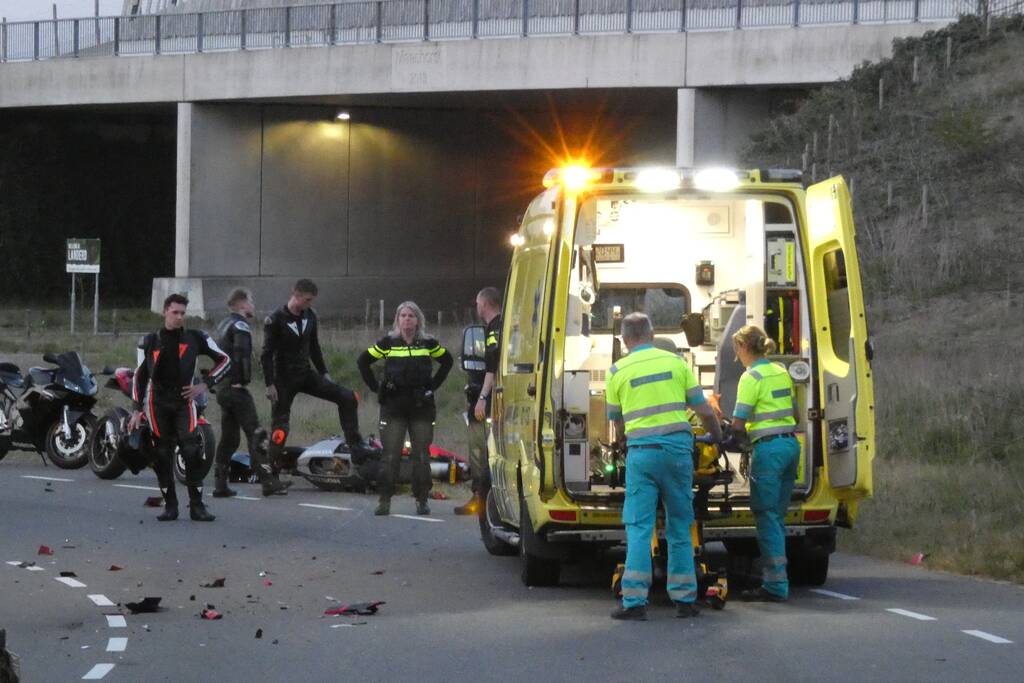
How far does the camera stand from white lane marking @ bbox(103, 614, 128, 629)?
9258 millimetres

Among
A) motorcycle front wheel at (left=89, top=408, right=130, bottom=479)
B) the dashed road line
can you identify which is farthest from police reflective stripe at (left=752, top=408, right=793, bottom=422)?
motorcycle front wheel at (left=89, top=408, right=130, bottom=479)

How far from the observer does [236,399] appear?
51.3 feet

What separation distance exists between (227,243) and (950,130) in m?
21.3

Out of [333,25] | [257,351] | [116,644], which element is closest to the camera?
[116,644]

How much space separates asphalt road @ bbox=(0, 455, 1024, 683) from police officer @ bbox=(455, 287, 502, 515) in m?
0.60

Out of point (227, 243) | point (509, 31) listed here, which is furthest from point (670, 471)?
point (227, 243)

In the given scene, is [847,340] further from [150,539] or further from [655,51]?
[655,51]

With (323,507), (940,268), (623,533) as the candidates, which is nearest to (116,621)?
(623,533)

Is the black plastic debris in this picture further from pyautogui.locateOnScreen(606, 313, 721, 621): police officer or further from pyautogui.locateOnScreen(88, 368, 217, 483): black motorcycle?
pyautogui.locateOnScreen(88, 368, 217, 483): black motorcycle

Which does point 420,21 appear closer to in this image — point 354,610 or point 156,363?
point 156,363

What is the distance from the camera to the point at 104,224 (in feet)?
197

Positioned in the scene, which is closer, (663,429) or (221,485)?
(663,429)

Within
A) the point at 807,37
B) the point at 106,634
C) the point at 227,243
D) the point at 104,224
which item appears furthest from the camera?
the point at 104,224

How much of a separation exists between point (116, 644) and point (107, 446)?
29.9 ft
